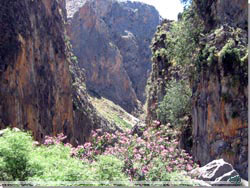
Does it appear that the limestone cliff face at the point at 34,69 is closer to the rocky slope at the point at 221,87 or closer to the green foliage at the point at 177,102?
the green foliage at the point at 177,102

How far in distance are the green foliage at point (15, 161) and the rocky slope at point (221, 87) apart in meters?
10.1

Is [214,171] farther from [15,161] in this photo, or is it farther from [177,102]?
[177,102]

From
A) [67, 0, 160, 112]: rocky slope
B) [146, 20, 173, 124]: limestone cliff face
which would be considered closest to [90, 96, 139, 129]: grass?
[67, 0, 160, 112]: rocky slope

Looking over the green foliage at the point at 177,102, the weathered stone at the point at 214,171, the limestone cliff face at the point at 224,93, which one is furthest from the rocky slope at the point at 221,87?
the weathered stone at the point at 214,171

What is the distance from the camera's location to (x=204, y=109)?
18500 mm

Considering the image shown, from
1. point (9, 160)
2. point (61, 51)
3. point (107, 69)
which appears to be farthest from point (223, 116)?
point (107, 69)

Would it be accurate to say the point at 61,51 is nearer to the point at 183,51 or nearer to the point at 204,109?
the point at 183,51

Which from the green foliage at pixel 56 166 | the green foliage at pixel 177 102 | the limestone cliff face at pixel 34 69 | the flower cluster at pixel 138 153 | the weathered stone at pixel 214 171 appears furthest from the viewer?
the green foliage at pixel 177 102

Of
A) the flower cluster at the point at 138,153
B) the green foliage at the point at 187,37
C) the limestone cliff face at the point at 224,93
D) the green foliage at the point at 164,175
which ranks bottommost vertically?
the green foliage at the point at 164,175

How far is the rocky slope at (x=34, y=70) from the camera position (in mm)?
19562

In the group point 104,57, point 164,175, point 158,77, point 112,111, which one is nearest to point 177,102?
point 158,77

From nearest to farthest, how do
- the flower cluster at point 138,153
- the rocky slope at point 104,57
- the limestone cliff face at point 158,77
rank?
the flower cluster at point 138,153 → the limestone cliff face at point 158,77 → the rocky slope at point 104,57

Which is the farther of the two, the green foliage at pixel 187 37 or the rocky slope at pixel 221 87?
the green foliage at pixel 187 37

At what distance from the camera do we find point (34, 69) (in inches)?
917
